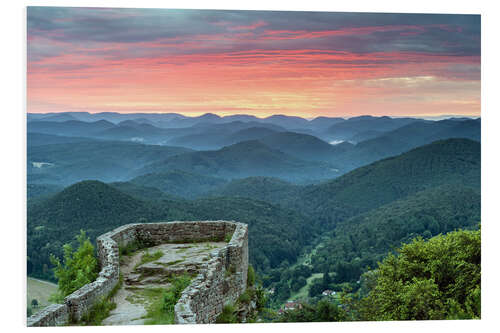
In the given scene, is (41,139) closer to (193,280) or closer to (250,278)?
(250,278)

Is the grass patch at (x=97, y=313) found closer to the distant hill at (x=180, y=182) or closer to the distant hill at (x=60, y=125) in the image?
the distant hill at (x=60, y=125)

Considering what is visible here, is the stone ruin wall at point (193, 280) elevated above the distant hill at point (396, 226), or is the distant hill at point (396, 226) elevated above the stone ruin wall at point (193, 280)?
the stone ruin wall at point (193, 280)

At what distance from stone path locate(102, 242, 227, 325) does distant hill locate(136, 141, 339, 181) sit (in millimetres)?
91362

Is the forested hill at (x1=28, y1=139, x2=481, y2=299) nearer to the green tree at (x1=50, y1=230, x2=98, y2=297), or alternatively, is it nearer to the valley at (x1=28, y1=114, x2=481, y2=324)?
the valley at (x1=28, y1=114, x2=481, y2=324)

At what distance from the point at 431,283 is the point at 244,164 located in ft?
341

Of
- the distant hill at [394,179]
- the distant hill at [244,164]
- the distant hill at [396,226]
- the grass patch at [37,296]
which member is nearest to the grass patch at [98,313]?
the grass patch at [37,296]

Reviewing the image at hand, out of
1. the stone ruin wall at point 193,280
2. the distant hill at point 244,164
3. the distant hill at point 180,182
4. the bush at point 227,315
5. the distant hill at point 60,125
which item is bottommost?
the distant hill at point 180,182

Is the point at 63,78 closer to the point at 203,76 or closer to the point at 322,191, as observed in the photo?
the point at 203,76

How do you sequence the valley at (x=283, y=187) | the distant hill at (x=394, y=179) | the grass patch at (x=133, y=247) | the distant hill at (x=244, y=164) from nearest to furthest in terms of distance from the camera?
the grass patch at (x=133, y=247) < the valley at (x=283, y=187) < the distant hill at (x=394, y=179) < the distant hill at (x=244, y=164)

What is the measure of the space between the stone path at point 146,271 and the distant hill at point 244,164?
91362 mm

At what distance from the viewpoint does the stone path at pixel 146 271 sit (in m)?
7.15

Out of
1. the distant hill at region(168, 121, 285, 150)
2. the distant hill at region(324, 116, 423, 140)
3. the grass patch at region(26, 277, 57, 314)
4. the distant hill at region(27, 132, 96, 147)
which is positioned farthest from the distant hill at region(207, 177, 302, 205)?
the grass patch at region(26, 277, 57, 314)

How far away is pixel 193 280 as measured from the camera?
23.9 ft

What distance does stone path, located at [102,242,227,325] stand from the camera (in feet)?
23.5
